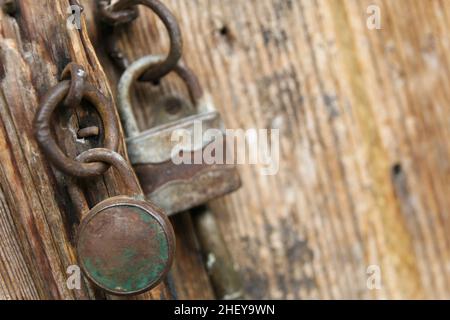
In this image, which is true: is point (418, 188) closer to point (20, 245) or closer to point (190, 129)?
point (190, 129)

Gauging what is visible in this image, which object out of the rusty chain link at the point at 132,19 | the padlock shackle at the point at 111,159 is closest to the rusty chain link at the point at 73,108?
the padlock shackle at the point at 111,159

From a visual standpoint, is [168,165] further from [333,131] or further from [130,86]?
[333,131]

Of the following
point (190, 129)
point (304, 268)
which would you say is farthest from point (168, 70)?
point (304, 268)

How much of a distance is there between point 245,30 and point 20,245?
1.51 feet

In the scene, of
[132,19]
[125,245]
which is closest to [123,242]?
[125,245]

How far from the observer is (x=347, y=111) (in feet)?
3.10

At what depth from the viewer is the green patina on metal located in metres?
0.67

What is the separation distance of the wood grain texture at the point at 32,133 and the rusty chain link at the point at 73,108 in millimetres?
32

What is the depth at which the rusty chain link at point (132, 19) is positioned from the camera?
2.52ft

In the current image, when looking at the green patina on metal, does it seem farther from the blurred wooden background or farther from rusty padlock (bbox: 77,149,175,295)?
the blurred wooden background

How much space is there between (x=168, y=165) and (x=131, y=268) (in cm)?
17

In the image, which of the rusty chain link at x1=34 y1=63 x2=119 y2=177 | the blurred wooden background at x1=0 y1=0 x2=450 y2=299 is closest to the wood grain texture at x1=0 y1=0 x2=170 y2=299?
the rusty chain link at x1=34 y1=63 x2=119 y2=177

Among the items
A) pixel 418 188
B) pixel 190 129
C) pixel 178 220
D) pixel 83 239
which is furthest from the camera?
pixel 418 188

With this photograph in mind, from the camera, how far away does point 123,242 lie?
664 millimetres
